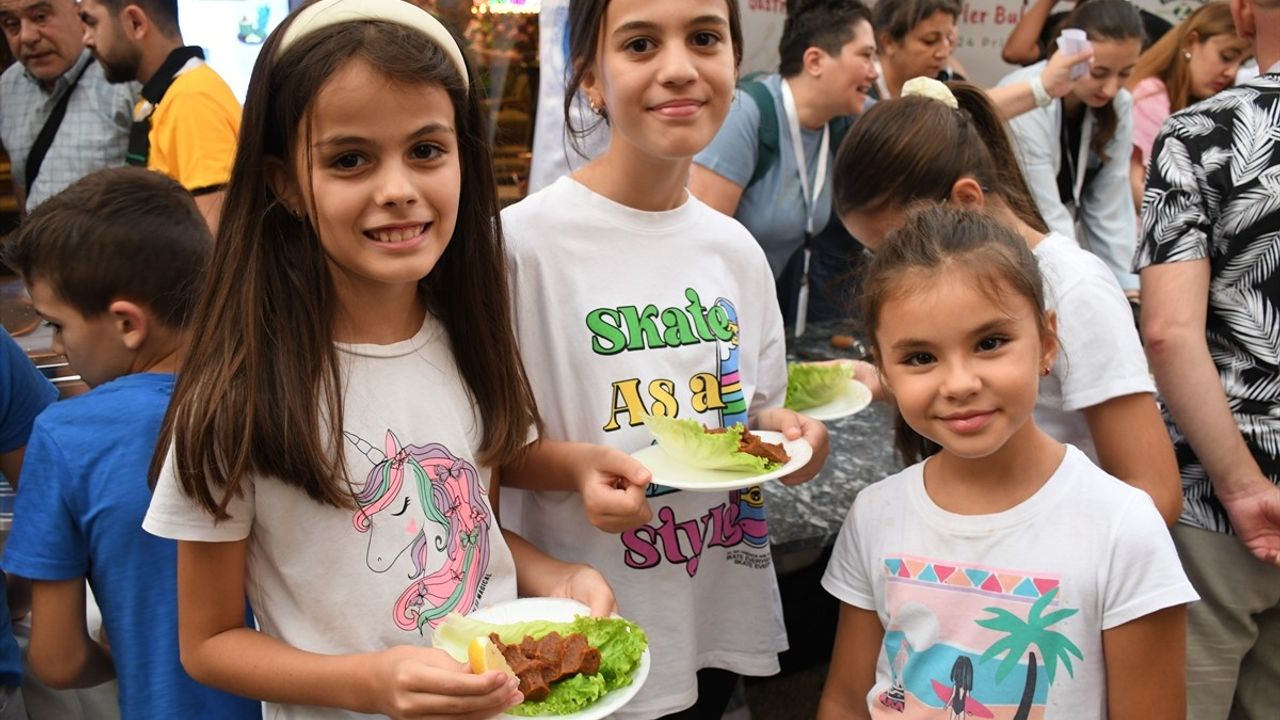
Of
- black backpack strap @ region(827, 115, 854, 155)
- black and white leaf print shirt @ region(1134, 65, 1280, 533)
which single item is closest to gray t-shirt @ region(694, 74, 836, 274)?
black backpack strap @ region(827, 115, 854, 155)

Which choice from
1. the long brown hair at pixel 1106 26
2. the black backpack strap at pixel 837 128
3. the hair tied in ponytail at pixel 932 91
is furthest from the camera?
the long brown hair at pixel 1106 26

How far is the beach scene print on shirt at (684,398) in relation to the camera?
2.08m

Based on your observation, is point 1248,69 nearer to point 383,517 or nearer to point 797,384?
point 797,384

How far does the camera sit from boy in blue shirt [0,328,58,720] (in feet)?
7.61

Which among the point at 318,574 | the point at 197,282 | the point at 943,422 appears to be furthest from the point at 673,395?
the point at 197,282

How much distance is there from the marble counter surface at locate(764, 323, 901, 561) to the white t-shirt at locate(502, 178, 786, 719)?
727 mm

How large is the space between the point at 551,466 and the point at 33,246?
1.22 meters

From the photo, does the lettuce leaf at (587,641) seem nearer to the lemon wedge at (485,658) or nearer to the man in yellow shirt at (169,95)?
the lemon wedge at (485,658)

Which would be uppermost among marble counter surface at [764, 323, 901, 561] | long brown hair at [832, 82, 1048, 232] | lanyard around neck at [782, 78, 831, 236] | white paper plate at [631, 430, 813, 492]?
long brown hair at [832, 82, 1048, 232]

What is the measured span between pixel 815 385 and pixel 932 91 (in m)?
0.83

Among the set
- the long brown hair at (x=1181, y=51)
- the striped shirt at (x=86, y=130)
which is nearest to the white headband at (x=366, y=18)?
the striped shirt at (x=86, y=130)

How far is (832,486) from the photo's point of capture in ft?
10.8

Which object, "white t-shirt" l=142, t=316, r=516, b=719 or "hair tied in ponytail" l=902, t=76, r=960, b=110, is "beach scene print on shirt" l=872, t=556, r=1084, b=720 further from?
"hair tied in ponytail" l=902, t=76, r=960, b=110

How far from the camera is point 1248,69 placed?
577cm
